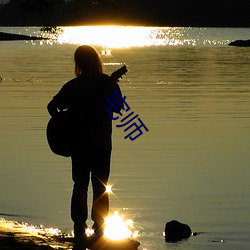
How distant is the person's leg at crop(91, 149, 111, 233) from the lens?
415 inches

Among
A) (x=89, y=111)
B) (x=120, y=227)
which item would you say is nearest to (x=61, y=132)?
(x=89, y=111)

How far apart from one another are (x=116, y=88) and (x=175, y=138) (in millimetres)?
15432

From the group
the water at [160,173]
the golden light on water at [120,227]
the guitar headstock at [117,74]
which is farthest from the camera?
the water at [160,173]

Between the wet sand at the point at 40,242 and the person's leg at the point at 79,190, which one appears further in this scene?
the wet sand at the point at 40,242

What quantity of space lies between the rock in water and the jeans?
2726mm

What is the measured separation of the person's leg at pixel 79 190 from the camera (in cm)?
1065

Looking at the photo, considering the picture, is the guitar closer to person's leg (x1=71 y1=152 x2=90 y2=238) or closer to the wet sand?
person's leg (x1=71 y1=152 x2=90 y2=238)

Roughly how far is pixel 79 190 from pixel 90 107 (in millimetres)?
935

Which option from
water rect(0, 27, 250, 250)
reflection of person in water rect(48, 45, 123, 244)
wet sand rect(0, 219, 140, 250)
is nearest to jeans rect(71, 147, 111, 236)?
reflection of person in water rect(48, 45, 123, 244)

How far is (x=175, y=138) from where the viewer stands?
25812 millimetres

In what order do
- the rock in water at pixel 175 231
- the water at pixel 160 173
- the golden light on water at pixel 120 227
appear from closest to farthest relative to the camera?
the golden light on water at pixel 120 227 → the rock in water at pixel 175 231 → the water at pixel 160 173

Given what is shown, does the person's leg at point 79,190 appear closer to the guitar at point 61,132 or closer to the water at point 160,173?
the guitar at point 61,132

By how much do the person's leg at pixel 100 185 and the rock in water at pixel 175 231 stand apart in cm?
273

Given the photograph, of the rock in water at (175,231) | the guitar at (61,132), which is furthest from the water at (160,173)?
the guitar at (61,132)
